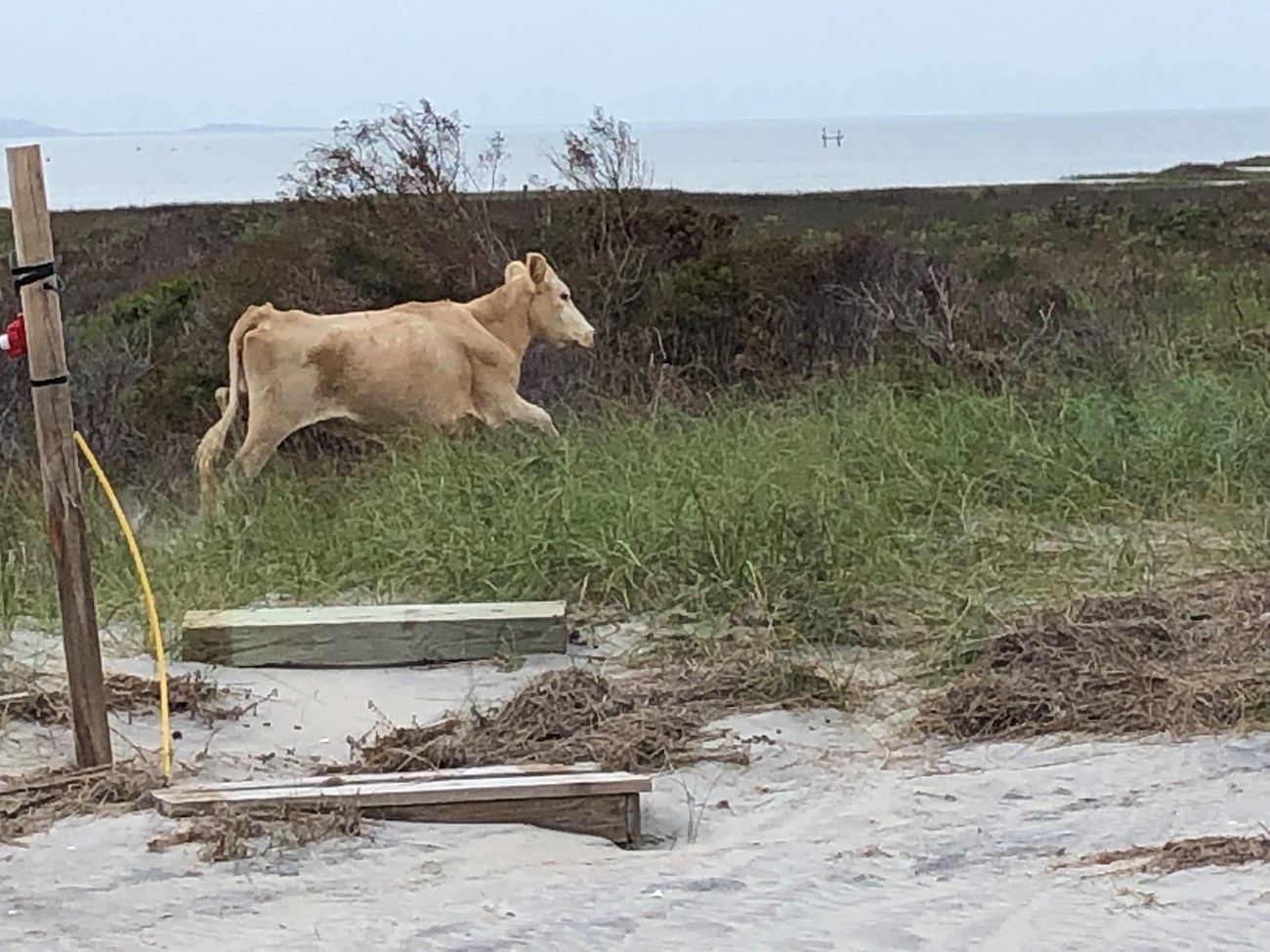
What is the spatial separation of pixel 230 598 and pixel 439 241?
6946 millimetres

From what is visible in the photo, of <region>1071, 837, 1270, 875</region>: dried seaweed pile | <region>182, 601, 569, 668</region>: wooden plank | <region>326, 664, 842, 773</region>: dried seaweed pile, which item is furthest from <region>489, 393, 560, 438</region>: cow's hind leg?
<region>1071, 837, 1270, 875</region>: dried seaweed pile

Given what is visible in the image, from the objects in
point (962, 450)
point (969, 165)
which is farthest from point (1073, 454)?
point (969, 165)

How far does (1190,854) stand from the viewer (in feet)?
13.3

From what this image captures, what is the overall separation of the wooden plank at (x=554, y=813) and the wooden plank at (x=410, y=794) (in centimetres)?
1

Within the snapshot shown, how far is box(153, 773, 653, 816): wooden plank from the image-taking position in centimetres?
442

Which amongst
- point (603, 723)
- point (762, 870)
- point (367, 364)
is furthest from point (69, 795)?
point (367, 364)

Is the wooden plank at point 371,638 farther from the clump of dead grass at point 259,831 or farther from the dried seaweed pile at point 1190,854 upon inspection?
the dried seaweed pile at point 1190,854

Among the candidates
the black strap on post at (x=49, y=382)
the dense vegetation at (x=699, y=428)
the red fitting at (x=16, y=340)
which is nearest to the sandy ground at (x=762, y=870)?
the black strap on post at (x=49, y=382)

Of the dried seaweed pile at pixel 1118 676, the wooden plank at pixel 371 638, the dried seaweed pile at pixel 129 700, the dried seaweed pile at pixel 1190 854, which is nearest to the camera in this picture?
the dried seaweed pile at pixel 1190 854

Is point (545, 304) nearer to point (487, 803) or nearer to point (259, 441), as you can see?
point (259, 441)

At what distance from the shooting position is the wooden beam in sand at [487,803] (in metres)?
4.41

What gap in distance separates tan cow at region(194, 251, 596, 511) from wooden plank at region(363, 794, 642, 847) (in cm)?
512

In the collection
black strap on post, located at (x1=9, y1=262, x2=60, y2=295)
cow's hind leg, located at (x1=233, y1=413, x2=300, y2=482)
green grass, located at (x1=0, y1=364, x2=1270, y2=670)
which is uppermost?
black strap on post, located at (x1=9, y1=262, x2=60, y2=295)

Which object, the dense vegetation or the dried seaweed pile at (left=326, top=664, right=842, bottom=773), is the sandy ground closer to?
the dried seaweed pile at (left=326, top=664, right=842, bottom=773)
